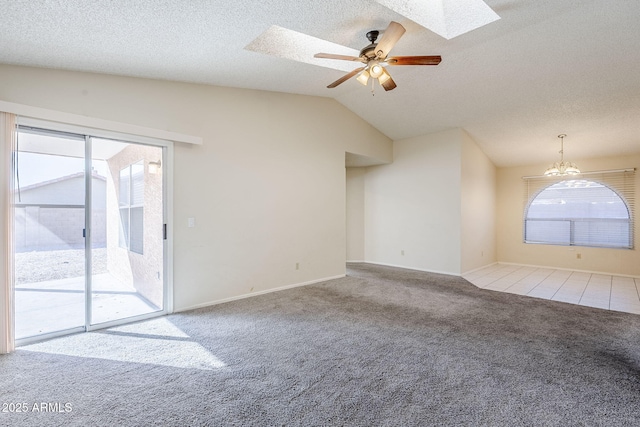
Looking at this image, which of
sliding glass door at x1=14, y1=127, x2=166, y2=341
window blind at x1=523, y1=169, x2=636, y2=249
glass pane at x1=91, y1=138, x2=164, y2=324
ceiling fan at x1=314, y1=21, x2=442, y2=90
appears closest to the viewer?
ceiling fan at x1=314, y1=21, x2=442, y2=90

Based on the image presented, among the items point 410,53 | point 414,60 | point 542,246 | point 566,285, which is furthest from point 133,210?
point 542,246

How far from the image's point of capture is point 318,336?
287 centimetres

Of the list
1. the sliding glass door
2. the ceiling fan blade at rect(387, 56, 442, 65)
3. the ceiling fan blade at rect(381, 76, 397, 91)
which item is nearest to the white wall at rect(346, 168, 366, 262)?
the ceiling fan blade at rect(381, 76, 397, 91)

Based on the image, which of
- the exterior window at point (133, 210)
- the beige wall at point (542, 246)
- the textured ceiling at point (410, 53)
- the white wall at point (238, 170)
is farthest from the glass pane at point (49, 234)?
the beige wall at point (542, 246)

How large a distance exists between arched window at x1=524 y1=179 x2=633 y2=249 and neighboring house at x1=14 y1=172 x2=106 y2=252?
8.34 m

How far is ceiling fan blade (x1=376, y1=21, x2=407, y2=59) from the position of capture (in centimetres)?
242

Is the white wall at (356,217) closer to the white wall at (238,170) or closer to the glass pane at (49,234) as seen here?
the white wall at (238,170)

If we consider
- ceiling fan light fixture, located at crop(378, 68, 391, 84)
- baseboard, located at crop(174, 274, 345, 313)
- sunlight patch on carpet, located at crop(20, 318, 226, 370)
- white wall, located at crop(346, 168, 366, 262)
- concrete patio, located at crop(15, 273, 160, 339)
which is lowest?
sunlight patch on carpet, located at crop(20, 318, 226, 370)

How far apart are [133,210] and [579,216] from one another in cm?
854

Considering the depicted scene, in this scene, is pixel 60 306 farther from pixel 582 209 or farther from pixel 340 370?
pixel 582 209

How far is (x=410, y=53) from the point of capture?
3.49m

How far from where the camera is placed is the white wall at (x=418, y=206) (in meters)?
5.65

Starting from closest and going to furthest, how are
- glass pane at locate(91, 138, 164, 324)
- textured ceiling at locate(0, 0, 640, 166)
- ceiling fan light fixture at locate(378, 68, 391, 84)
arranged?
1. textured ceiling at locate(0, 0, 640, 166)
2. ceiling fan light fixture at locate(378, 68, 391, 84)
3. glass pane at locate(91, 138, 164, 324)

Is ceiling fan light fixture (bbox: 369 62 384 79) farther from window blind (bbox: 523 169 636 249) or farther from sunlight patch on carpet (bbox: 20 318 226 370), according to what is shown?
window blind (bbox: 523 169 636 249)
